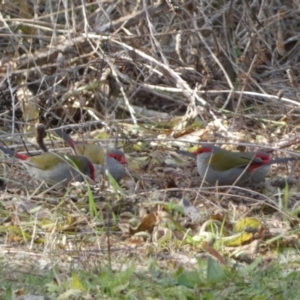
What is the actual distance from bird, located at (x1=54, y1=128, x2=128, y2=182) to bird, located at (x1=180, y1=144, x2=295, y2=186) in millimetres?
562

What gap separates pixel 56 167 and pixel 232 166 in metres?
1.23

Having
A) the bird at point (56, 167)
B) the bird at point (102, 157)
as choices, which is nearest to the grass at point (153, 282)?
the bird at point (56, 167)

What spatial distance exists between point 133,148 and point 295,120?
1440 millimetres

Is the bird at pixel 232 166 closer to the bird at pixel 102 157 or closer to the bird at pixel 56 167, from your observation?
the bird at pixel 102 157

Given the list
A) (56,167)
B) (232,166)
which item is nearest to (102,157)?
(56,167)

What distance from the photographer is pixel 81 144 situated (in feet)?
20.4

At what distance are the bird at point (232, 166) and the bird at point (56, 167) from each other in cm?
79

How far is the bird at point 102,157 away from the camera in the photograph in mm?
5766

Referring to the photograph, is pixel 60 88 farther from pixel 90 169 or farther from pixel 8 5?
pixel 90 169

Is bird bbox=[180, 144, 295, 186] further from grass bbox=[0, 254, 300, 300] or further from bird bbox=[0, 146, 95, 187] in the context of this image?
grass bbox=[0, 254, 300, 300]

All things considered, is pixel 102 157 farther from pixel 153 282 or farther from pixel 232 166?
pixel 153 282

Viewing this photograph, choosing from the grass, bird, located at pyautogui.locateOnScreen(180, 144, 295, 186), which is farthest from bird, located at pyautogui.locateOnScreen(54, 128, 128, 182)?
the grass

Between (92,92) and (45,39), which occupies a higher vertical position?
(45,39)

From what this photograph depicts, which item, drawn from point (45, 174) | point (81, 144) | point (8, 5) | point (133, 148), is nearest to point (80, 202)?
point (45, 174)
